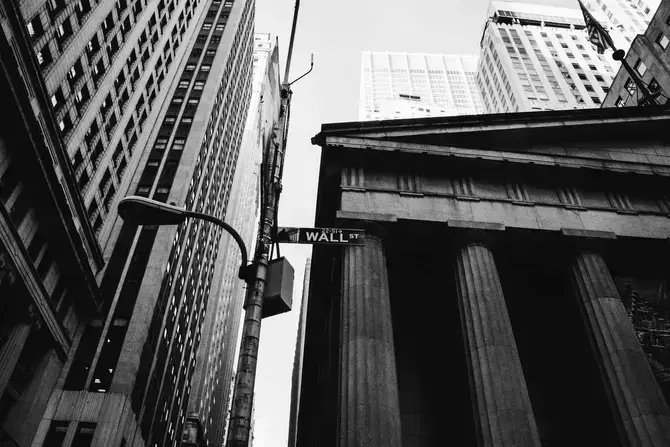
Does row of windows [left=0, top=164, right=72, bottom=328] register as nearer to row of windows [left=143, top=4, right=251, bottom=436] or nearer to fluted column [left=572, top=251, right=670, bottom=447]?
row of windows [left=143, top=4, right=251, bottom=436]

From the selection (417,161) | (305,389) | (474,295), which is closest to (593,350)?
(474,295)

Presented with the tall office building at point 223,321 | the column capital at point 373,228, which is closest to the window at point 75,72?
the tall office building at point 223,321

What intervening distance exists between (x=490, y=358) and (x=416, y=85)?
551ft

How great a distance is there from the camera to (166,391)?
59.3 meters

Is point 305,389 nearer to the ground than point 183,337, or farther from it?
nearer to the ground

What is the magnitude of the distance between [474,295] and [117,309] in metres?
42.6

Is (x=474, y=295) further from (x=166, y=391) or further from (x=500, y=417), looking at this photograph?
(x=166, y=391)

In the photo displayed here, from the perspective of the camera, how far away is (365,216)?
17.7 metres

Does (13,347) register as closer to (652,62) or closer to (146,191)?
(146,191)

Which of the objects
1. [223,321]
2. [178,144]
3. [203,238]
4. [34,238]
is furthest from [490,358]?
[223,321]

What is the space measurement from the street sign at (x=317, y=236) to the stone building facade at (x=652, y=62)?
4060 centimetres

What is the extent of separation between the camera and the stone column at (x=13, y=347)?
3338 centimetres

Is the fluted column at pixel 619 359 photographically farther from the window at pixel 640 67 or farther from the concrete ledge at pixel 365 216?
the window at pixel 640 67

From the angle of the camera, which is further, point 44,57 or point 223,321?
point 223,321
